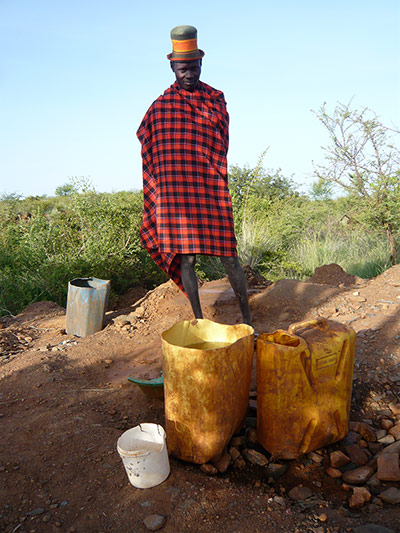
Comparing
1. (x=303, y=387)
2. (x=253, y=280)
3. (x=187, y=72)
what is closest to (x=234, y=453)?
(x=303, y=387)

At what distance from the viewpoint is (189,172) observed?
2.78 m

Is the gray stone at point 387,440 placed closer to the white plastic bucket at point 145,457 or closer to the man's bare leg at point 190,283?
the white plastic bucket at point 145,457

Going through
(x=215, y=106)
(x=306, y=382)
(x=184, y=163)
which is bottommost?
(x=306, y=382)

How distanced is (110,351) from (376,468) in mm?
1946

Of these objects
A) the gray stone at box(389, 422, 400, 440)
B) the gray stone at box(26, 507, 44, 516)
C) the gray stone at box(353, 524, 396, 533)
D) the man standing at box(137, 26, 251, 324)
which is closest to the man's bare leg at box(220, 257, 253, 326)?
the man standing at box(137, 26, 251, 324)

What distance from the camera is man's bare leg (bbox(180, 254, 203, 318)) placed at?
275cm

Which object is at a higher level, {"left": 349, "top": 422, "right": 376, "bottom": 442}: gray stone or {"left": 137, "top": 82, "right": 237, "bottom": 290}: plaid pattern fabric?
{"left": 137, "top": 82, "right": 237, "bottom": 290}: plaid pattern fabric

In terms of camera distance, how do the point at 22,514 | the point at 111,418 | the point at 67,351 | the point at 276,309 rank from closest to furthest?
the point at 22,514, the point at 111,418, the point at 67,351, the point at 276,309

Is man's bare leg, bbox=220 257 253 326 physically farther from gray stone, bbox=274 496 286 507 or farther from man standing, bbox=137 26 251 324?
gray stone, bbox=274 496 286 507

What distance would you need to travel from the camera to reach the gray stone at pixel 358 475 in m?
1.76

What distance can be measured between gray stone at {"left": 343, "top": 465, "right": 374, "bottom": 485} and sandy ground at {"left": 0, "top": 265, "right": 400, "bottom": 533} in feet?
0.15

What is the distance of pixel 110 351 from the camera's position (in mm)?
3205

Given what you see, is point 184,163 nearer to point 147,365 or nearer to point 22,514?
point 147,365

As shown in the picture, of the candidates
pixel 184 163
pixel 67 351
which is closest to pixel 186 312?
pixel 67 351
